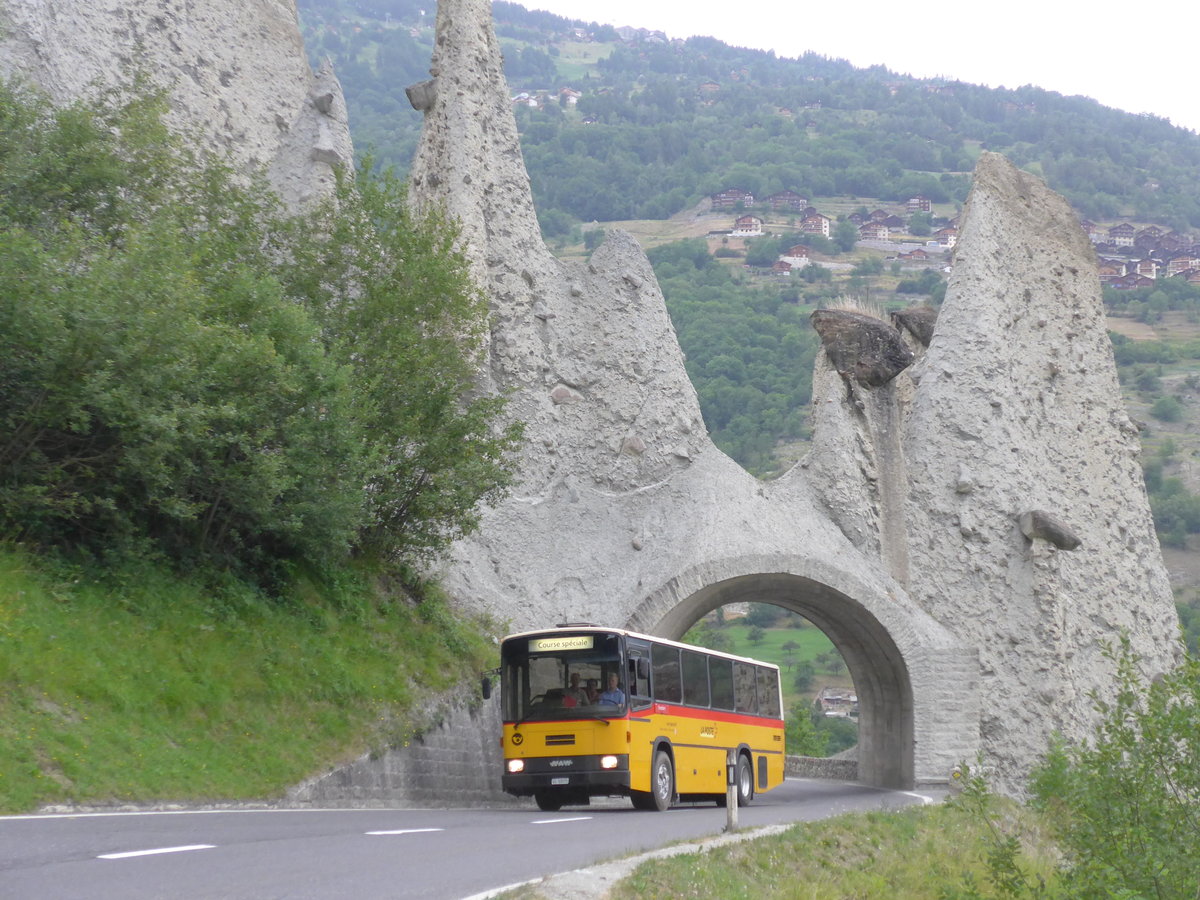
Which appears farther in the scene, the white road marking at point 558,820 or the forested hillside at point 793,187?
the forested hillside at point 793,187

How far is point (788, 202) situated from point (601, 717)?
11748 cm

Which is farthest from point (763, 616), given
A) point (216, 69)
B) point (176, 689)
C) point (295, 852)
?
point (295, 852)

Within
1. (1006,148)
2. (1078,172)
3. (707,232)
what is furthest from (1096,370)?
(1006,148)

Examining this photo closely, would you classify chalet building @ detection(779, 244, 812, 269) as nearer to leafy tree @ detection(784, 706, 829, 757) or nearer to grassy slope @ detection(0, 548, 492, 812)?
leafy tree @ detection(784, 706, 829, 757)

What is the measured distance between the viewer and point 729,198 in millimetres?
123625

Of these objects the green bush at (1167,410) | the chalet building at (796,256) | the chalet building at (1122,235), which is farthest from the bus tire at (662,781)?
the chalet building at (1122,235)

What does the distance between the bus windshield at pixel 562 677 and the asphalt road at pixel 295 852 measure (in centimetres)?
247

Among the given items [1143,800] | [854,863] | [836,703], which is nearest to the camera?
[1143,800]

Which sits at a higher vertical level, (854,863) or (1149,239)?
(1149,239)

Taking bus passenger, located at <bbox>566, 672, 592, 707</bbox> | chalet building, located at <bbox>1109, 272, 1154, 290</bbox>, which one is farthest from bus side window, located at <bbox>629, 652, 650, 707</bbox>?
chalet building, located at <bbox>1109, 272, 1154, 290</bbox>

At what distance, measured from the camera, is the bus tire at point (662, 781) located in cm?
1789

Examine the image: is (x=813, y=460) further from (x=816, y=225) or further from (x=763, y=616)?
(x=816, y=225)

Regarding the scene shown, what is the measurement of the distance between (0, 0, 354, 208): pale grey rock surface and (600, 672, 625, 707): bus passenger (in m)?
12.9

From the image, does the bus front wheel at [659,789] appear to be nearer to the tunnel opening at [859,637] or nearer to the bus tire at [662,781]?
the bus tire at [662,781]
